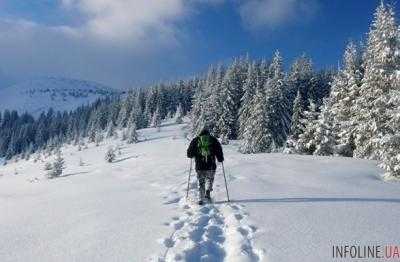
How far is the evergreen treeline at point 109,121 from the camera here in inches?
4818

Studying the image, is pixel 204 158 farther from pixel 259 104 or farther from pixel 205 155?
pixel 259 104

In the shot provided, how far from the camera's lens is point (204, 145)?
14797mm

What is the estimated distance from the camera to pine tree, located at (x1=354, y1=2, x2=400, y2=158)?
→ 28828 millimetres

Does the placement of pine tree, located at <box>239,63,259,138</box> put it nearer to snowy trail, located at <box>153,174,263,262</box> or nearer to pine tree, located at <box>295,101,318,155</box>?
pine tree, located at <box>295,101,318,155</box>

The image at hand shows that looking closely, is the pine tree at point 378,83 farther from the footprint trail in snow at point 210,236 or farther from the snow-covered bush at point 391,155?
the footprint trail in snow at point 210,236

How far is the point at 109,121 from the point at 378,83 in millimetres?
121357

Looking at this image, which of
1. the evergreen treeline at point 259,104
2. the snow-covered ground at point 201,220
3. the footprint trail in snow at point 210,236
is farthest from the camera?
the evergreen treeline at point 259,104

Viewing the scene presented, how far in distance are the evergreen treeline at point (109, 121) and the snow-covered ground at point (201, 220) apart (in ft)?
299

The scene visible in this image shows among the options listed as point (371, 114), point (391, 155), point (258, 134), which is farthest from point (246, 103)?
point (391, 155)

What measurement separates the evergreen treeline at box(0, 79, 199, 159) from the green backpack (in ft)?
305

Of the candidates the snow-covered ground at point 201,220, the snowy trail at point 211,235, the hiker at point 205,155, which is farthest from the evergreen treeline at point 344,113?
the snowy trail at point 211,235

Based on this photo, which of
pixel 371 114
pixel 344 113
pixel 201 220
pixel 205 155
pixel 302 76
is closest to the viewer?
pixel 201 220

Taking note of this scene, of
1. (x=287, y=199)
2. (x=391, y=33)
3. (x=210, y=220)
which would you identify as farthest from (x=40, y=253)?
(x=391, y=33)

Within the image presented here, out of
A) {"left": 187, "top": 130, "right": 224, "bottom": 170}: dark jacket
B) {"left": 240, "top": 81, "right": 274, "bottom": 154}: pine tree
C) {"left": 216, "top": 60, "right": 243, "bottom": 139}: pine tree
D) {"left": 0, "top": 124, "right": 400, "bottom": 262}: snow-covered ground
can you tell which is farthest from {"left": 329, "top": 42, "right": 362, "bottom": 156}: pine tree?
{"left": 216, "top": 60, "right": 243, "bottom": 139}: pine tree
